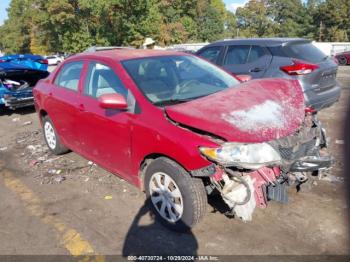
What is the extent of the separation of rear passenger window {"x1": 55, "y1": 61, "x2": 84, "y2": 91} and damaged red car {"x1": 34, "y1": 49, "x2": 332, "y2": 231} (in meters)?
0.18

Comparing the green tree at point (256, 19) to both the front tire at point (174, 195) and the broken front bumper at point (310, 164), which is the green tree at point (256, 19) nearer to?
the broken front bumper at point (310, 164)

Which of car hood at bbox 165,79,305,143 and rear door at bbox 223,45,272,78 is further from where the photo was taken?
rear door at bbox 223,45,272,78

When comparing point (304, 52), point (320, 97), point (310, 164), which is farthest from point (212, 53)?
point (310, 164)

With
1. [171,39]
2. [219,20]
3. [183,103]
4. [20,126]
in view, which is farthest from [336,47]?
[219,20]

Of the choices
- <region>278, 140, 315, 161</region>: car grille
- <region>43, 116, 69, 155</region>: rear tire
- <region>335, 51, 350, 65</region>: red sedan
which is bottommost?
<region>335, 51, 350, 65</region>: red sedan

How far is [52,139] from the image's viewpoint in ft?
19.3

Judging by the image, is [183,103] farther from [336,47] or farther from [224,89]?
[336,47]

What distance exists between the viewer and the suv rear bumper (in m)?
6.47

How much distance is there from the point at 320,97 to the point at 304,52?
35.7 inches

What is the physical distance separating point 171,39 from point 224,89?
51663 mm

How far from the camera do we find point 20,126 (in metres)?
8.42

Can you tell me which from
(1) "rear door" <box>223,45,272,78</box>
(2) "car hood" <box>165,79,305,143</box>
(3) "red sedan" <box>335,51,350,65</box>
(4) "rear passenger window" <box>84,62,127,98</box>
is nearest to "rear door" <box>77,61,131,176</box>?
(4) "rear passenger window" <box>84,62,127,98</box>

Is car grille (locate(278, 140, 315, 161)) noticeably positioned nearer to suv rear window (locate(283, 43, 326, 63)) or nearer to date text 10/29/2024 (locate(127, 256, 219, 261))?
date text 10/29/2024 (locate(127, 256, 219, 261))

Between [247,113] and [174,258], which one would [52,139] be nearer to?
[174,258]
